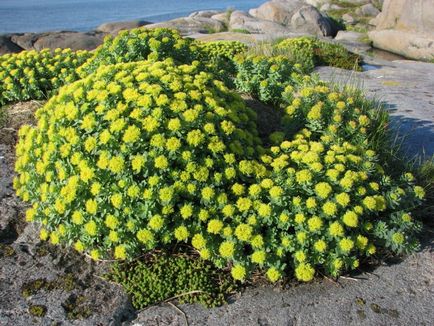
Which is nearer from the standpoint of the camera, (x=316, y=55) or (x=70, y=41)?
(x=316, y=55)

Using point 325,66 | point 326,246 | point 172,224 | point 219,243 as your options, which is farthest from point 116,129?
point 325,66

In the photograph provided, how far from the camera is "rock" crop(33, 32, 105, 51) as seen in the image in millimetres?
16438

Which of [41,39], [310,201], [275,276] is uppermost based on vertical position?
[310,201]

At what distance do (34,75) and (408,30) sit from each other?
1789cm

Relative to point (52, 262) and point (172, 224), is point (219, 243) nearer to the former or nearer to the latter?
point (172, 224)

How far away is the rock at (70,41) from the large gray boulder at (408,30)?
1239 centimetres

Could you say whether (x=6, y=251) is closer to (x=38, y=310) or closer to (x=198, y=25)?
(x=38, y=310)

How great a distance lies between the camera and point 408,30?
19.9 m

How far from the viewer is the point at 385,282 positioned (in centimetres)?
364

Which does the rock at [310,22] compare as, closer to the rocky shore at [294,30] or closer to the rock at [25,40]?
the rocky shore at [294,30]

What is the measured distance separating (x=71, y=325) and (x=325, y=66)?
28.7 feet

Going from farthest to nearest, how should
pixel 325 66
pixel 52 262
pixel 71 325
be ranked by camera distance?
pixel 325 66 < pixel 52 262 < pixel 71 325

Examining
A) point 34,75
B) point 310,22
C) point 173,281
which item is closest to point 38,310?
point 173,281

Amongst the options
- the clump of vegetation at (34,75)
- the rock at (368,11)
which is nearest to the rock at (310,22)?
the rock at (368,11)
